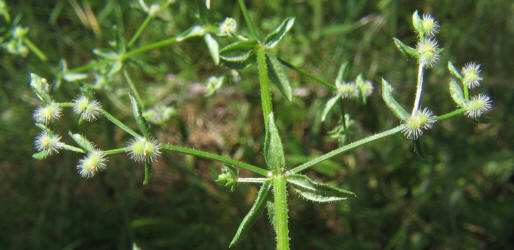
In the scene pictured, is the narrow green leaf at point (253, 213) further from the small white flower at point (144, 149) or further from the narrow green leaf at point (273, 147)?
the small white flower at point (144, 149)

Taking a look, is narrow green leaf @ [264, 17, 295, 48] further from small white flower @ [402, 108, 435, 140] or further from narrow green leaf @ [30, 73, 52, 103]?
narrow green leaf @ [30, 73, 52, 103]

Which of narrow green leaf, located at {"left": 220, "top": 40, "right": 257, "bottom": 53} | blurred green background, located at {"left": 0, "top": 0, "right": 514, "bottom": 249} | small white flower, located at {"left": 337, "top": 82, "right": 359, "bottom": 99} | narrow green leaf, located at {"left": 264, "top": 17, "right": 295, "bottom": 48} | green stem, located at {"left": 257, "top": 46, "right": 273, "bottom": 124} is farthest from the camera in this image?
blurred green background, located at {"left": 0, "top": 0, "right": 514, "bottom": 249}

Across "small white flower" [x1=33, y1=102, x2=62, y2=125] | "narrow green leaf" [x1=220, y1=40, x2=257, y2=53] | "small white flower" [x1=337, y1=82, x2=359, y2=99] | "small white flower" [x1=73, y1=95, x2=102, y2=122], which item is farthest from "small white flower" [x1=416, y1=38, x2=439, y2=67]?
"small white flower" [x1=33, y1=102, x2=62, y2=125]

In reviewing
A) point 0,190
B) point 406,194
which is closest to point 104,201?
point 0,190

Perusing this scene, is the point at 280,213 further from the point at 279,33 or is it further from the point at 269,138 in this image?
the point at 279,33

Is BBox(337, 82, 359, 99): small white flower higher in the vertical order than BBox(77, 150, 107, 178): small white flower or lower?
higher

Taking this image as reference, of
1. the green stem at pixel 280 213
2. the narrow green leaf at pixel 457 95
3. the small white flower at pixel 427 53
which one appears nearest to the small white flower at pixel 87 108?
the green stem at pixel 280 213
